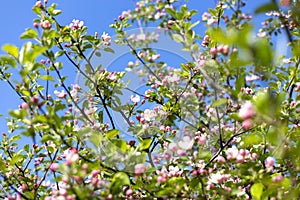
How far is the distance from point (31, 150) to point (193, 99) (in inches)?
60.9

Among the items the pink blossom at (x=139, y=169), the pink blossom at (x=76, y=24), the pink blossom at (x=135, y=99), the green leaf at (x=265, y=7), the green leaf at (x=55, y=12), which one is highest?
the green leaf at (x=55, y=12)

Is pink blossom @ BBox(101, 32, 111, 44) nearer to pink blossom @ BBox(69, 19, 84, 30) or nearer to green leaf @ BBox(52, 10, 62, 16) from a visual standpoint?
pink blossom @ BBox(69, 19, 84, 30)

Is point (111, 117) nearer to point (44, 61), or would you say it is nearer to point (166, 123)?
point (166, 123)

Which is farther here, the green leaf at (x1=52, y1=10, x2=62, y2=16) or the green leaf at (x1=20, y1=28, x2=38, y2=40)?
the green leaf at (x1=52, y1=10, x2=62, y2=16)

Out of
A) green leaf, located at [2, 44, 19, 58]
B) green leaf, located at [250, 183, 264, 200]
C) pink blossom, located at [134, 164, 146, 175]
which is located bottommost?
green leaf, located at [250, 183, 264, 200]

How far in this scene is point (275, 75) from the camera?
256 cm

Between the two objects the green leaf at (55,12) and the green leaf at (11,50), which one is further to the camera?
the green leaf at (55,12)

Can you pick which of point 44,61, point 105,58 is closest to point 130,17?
point 105,58

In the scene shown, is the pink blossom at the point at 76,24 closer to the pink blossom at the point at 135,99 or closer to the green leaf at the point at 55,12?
the green leaf at the point at 55,12

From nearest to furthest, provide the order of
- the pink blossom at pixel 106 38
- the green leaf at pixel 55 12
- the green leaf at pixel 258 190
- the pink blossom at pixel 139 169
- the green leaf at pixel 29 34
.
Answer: the green leaf at pixel 258 190, the pink blossom at pixel 139 169, the green leaf at pixel 29 34, the green leaf at pixel 55 12, the pink blossom at pixel 106 38

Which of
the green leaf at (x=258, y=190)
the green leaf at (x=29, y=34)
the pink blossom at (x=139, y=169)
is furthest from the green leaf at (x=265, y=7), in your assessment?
the green leaf at (x=29, y=34)

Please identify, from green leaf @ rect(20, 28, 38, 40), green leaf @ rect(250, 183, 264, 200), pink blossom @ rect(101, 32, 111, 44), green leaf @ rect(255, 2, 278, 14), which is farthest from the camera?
pink blossom @ rect(101, 32, 111, 44)

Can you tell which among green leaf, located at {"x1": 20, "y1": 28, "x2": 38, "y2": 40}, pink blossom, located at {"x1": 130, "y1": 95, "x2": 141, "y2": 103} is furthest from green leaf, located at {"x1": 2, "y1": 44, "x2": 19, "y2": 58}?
pink blossom, located at {"x1": 130, "y1": 95, "x2": 141, "y2": 103}

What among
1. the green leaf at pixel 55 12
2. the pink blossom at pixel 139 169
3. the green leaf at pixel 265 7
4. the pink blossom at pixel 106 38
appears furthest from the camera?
the pink blossom at pixel 106 38
